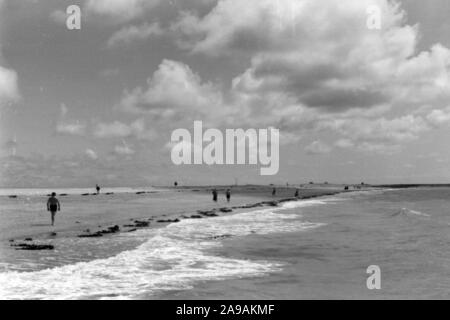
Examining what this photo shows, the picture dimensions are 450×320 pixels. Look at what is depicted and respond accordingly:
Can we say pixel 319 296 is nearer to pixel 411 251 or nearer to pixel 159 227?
pixel 411 251

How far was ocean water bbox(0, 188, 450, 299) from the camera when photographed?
13.4m

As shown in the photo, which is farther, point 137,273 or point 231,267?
point 231,267

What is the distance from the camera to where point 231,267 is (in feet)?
56.6

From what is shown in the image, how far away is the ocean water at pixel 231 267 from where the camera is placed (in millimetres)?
13414

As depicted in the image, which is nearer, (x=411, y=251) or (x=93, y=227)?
(x=411, y=251)

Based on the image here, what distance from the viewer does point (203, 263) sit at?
1816 cm

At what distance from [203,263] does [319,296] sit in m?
6.48

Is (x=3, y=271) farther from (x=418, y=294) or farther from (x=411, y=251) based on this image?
(x=411, y=251)
